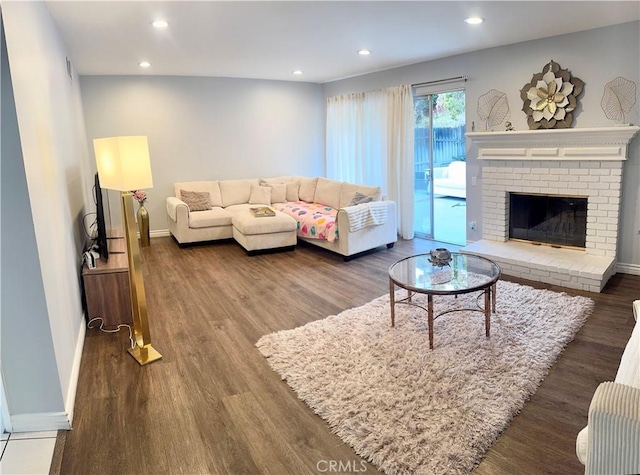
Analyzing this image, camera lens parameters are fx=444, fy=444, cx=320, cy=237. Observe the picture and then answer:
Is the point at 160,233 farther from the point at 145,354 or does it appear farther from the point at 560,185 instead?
the point at 560,185

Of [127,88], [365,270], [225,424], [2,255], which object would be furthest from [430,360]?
[127,88]

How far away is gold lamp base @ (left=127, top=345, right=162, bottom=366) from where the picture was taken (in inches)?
119

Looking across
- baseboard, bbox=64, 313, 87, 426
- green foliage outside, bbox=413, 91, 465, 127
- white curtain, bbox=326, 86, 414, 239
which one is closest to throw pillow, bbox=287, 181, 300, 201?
white curtain, bbox=326, 86, 414, 239

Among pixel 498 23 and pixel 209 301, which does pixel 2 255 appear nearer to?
pixel 209 301

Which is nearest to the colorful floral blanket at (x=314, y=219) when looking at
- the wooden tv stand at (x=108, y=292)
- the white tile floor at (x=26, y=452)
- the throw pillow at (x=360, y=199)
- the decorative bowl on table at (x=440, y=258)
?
the throw pillow at (x=360, y=199)

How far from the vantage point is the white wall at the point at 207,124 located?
6.59 m

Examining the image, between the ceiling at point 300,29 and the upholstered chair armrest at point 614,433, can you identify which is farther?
the ceiling at point 300,29

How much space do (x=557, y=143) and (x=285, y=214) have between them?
3.43 m

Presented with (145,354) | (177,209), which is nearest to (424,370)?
(145,354)

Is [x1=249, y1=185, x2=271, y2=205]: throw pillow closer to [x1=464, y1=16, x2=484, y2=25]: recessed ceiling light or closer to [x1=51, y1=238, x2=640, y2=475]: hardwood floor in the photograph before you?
[x1=51, y1=238, x2=640, y2=475]: hardwood floor

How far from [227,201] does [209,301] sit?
3070mm

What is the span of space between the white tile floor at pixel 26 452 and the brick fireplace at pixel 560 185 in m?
4.16

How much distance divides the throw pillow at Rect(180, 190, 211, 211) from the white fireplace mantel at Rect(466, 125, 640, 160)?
12.3ft

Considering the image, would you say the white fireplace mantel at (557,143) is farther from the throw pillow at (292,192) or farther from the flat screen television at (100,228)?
the flat screen television at (100,228)
